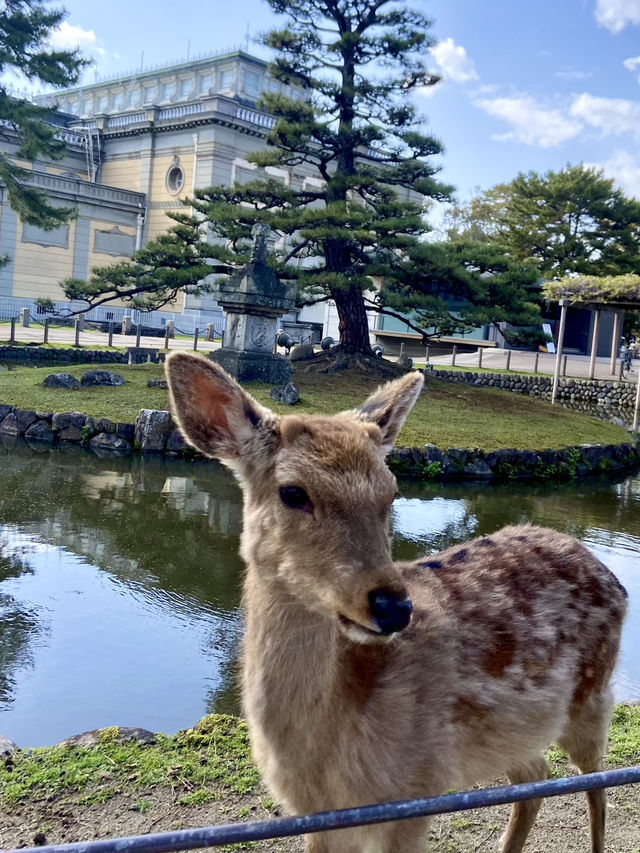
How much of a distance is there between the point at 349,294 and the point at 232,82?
31.2 metres

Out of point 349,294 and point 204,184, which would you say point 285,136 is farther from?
point 204,184

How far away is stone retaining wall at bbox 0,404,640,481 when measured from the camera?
12000mm

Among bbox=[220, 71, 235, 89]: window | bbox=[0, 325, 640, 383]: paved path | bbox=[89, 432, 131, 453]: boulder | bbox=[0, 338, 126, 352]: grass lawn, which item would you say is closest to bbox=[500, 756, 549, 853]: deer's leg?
bbox=[89, 432, 131, 453]: boulder

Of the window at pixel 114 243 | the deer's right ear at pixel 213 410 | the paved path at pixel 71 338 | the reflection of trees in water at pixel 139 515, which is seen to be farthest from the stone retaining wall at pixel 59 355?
the window at pixel 114 243

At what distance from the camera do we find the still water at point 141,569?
4.75 meters

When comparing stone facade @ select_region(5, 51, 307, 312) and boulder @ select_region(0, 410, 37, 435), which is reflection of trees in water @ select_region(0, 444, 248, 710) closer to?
boulder @ select_region(0, 410, 37, 435)

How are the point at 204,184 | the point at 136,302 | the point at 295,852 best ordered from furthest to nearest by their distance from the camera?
the point at 204,184 < the point at 136,302 < the point at 295,852

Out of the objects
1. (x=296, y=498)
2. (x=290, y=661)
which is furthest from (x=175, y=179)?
(x=290, y=661)

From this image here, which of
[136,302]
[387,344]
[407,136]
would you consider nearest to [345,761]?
[136,302]

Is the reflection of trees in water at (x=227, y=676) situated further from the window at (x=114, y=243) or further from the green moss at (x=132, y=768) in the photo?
the window at (x=114, y=243)

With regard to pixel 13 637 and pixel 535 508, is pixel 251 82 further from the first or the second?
pixel 13 637

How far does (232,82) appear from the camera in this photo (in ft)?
150

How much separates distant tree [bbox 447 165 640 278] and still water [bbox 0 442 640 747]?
2781 centimetres

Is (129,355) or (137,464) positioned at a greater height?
(129,355)
